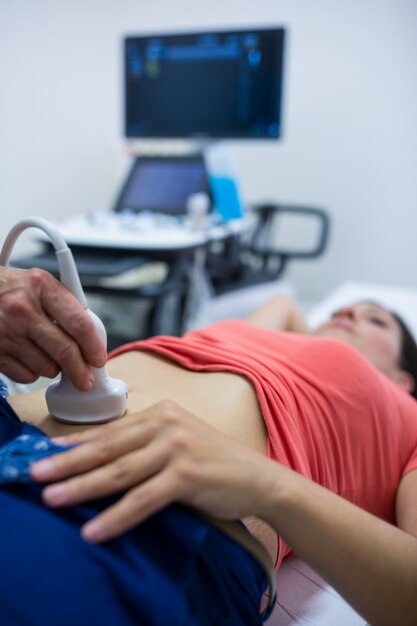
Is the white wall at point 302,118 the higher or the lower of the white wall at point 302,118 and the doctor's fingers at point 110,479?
the higher

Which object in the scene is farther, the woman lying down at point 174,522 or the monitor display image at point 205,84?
the monitor display image at point 205,84

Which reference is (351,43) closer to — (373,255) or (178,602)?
(373,255)

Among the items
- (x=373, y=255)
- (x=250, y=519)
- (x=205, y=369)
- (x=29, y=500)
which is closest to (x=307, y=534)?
(x=250, y=519)

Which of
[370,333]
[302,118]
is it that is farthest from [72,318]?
[302,118]

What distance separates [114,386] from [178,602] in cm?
34

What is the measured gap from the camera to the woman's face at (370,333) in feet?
4.99

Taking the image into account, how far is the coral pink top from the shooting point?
98cm

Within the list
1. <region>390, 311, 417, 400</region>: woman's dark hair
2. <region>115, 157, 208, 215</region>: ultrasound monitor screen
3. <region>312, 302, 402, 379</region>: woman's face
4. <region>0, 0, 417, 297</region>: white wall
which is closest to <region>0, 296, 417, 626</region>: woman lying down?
<region>312, 302, 402, 379</region>: woman's face

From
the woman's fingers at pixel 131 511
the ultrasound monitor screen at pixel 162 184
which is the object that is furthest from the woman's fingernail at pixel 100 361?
the ultrasound monitor screen at pixel 162 184

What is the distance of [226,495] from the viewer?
621 millimetres

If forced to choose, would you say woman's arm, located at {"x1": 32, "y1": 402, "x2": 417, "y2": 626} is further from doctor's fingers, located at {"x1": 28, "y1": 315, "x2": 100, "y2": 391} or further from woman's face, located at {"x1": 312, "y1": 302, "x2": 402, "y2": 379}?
woman's face, located at {"x1": 312, "y1": 302, "x2": 402, "y2": 379}

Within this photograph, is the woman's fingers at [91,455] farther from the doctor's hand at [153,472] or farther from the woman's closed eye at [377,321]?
the woman's closed eye at [377,321]

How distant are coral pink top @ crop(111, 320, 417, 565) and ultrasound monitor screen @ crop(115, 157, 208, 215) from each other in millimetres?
1331

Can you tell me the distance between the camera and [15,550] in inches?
22.5
